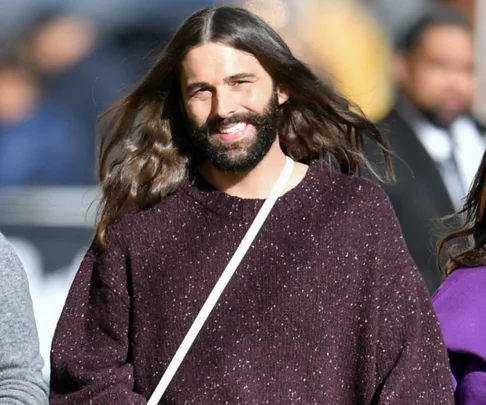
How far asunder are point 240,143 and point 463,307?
2.35ft

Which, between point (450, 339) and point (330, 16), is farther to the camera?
point (330, 16)

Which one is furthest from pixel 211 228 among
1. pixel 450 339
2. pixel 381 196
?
pixel 450 339

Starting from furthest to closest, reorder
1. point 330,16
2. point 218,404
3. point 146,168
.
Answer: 1. point 330,16
2. point 146,168
3. point 218,404

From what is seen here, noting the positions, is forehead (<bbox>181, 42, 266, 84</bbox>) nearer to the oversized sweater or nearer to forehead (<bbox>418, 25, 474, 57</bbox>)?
the oversized sweater

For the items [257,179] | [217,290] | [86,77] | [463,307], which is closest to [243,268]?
[217,290]

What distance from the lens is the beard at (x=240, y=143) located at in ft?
10.2

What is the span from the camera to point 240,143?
10.3 feet

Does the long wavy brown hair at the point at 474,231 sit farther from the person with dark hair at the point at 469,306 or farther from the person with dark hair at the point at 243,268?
the person with dark hair at the point at 243,268

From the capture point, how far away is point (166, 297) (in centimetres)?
309

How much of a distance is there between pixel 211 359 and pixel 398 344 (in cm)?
47

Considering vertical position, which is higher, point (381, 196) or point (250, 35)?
point (250, 35)

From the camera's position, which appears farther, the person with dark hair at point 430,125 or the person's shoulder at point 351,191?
the person with dark hair at point 430,125

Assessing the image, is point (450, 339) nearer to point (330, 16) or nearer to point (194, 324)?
point (194, 324)

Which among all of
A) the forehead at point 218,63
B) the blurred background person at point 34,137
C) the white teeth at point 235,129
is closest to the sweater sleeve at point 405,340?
the white teeth at point 235,129
